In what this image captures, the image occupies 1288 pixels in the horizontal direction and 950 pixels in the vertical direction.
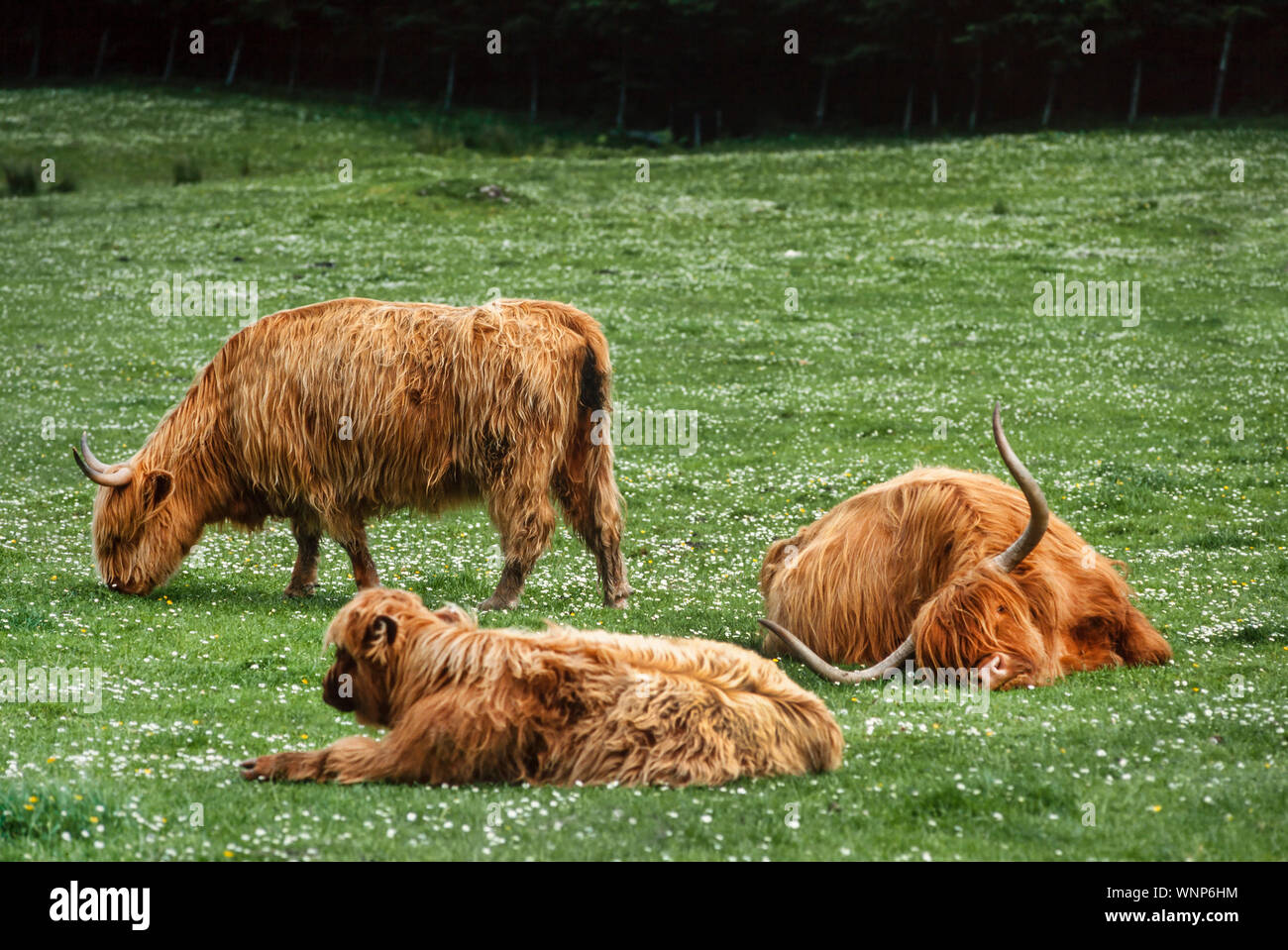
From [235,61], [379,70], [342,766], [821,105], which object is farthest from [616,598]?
[235,61]

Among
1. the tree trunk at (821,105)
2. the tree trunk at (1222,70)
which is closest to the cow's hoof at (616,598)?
the tree trunk at (1222,70)

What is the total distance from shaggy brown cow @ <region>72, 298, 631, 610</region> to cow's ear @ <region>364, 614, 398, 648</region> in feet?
12.2

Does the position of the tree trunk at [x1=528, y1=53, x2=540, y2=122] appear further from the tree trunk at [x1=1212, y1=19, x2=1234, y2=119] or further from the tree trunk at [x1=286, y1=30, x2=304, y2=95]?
the tree trunk at [x1=1212, y1=19, x2=1234, y2=119]

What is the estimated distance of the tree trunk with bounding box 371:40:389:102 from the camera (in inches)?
2191

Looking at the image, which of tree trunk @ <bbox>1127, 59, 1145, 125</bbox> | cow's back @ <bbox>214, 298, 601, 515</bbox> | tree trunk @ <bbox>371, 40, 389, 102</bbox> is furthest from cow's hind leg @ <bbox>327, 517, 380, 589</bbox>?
tree trunk @ <bbox>371, 40, 389, 102</bbox>

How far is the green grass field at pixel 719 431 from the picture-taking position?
5160mm

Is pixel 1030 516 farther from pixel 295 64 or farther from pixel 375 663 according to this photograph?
pixel 295 64

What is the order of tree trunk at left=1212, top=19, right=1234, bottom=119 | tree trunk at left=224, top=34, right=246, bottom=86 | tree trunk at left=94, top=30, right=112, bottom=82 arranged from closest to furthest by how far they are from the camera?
tree trunk at left=1212, top=19, right=1234, bottom=119 → tree trunk at left=224, top=34, right=246, bottom=86 → tree trunk at left=94, top=30, right=112, bottom=82

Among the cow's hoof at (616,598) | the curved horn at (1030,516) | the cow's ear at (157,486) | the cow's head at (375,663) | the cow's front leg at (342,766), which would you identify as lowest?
the cow's hoof at (616,598)

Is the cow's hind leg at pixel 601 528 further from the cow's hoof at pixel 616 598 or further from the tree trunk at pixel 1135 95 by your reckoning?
the tree trunk at pixel 1135 95

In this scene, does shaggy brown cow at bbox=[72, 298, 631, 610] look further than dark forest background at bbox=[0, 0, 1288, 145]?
No

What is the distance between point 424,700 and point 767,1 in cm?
4840

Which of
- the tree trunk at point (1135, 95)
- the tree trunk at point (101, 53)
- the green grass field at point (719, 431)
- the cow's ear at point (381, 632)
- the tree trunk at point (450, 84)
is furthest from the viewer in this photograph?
the tree trunk at point (101, 53)

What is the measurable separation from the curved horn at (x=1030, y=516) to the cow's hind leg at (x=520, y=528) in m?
3.53
